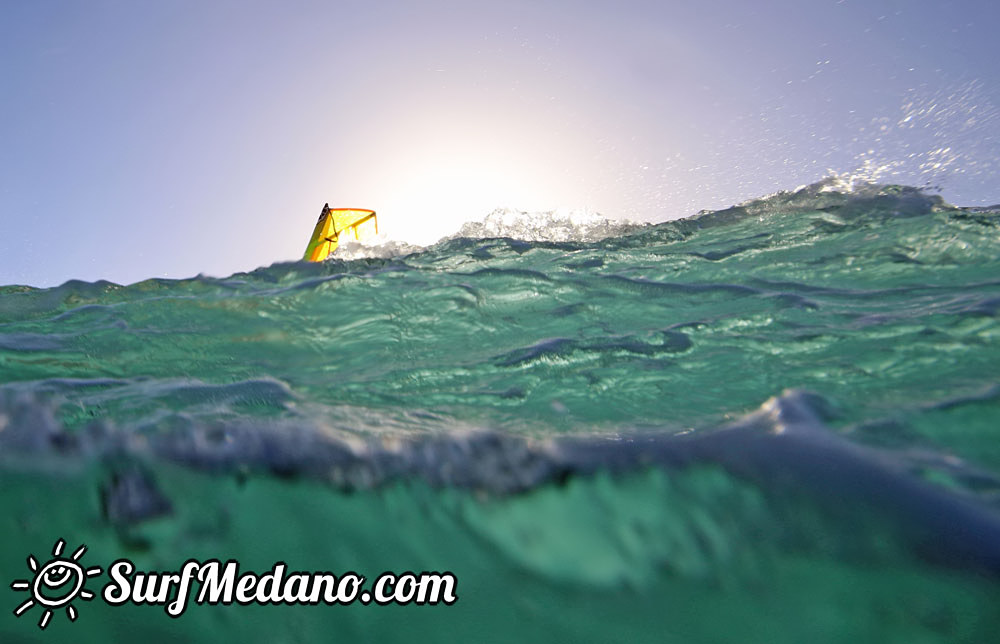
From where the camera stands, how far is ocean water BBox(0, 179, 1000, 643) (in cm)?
208

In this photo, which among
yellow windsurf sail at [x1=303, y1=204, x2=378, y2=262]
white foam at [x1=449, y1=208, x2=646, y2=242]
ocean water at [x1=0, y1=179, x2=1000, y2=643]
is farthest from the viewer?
yellow windsurf sail at [x1=303, y1=204, x2=378, y2=262]

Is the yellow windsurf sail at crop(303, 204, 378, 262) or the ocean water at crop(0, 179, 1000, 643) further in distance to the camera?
the yellow windsurf sail at crop(303, 204, 378, 262)

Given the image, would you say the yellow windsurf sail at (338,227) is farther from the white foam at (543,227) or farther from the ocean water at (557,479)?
the ocean water at (557,479)

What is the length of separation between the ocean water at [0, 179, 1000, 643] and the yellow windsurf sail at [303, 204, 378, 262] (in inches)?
398

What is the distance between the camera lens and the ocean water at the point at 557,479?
2.08 metres

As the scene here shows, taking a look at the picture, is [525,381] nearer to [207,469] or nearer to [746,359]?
[746,359]

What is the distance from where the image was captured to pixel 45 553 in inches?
94.4

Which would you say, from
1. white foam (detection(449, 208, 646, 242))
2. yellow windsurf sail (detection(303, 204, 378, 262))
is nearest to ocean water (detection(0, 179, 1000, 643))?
white foam (detection(449, 208, 646, 242))

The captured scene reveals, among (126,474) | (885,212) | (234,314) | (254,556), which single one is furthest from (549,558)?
(885,212)

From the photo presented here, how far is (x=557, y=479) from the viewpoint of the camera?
2230 mm

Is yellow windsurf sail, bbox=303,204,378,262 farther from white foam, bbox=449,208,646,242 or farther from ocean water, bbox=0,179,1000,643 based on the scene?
ocean water, bbox=0,179,1000,643

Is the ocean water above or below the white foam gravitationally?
below

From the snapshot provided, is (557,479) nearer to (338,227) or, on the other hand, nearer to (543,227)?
(543,227)

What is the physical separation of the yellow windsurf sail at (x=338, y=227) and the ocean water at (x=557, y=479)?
398 inches
